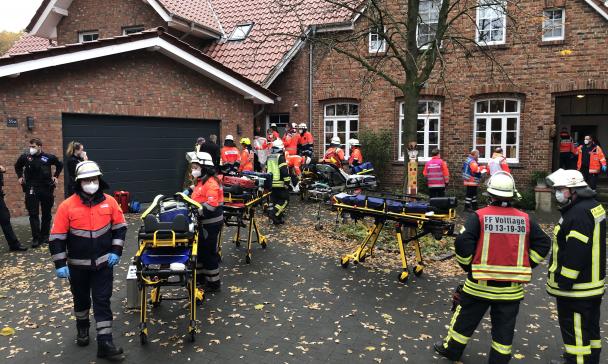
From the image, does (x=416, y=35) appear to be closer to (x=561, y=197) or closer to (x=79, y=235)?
(x=561, y=197)

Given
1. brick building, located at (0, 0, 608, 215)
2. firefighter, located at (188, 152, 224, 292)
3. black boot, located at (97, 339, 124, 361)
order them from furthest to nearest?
Result: brick building, located at (0, 0, 608, 215), firefighter, located at (188, 152, 224, 292), black boot, located at (97, 339, 124, 361)

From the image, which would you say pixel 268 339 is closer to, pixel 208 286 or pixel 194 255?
pixel 194 255

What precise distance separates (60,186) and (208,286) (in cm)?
735

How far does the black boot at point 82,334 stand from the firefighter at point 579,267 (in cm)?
479

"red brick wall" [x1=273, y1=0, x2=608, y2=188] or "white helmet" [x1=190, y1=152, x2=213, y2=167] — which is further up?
"red brick wall" [x1=273, y1=0, x2=608, y2=188]

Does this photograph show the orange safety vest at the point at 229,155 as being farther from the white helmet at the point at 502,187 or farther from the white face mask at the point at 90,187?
the white helmet at the point at 502,187

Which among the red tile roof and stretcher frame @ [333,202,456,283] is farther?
the red tile roof

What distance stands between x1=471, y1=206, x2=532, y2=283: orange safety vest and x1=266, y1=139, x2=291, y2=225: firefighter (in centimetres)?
637

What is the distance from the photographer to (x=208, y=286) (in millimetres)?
6637

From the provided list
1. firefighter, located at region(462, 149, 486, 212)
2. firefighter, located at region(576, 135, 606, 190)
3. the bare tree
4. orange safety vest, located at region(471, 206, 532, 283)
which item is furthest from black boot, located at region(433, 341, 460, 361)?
firefighter, located at region(576, 135, 606, 190)

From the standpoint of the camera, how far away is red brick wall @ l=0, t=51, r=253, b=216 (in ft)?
36.8

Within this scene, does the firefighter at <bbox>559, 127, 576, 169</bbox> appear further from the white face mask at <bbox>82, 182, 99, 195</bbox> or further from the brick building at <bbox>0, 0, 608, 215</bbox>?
the white face mask at <bbox>82, 182, 99, 195</bbox>

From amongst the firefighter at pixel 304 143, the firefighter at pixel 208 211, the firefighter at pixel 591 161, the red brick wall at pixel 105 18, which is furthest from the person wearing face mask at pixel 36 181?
the firefighter at pixel 591 161

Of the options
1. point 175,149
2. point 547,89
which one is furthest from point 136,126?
point 547,89
